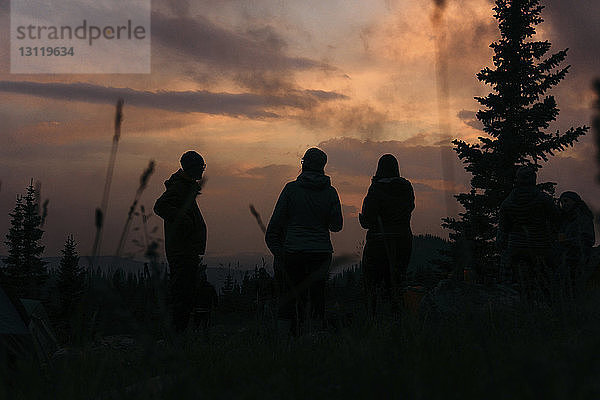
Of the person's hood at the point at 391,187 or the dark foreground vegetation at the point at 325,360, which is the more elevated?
the person's hood at the point at 391,187

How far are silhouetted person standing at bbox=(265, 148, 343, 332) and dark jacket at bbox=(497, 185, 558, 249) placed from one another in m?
2.64

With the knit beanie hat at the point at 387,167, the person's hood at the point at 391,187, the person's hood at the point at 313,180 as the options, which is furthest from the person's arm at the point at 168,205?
the knit beanie hat at the point at 387,167

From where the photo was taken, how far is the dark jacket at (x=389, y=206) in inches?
272

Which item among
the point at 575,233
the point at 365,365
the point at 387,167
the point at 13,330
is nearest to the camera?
the point at 365,365

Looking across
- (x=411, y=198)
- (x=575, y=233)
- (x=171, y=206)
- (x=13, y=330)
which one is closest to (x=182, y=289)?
(x=171, y=206)

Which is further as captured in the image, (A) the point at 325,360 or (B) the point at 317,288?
(B) the point at 317,288

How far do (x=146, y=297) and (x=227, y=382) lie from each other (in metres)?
0.51

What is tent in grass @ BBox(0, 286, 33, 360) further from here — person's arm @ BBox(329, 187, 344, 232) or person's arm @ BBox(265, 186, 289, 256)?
person's arm @ BBox(329, 187, 344, 232)

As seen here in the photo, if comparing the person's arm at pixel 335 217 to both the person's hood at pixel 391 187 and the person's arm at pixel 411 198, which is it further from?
the person's arm at pixel 411 198

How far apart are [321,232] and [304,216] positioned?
264 mm

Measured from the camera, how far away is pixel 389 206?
22.6ft

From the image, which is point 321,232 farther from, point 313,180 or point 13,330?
point 13,330

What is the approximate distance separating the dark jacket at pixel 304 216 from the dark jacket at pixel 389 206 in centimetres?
95

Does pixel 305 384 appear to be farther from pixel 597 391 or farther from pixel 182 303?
pixel 182 303
